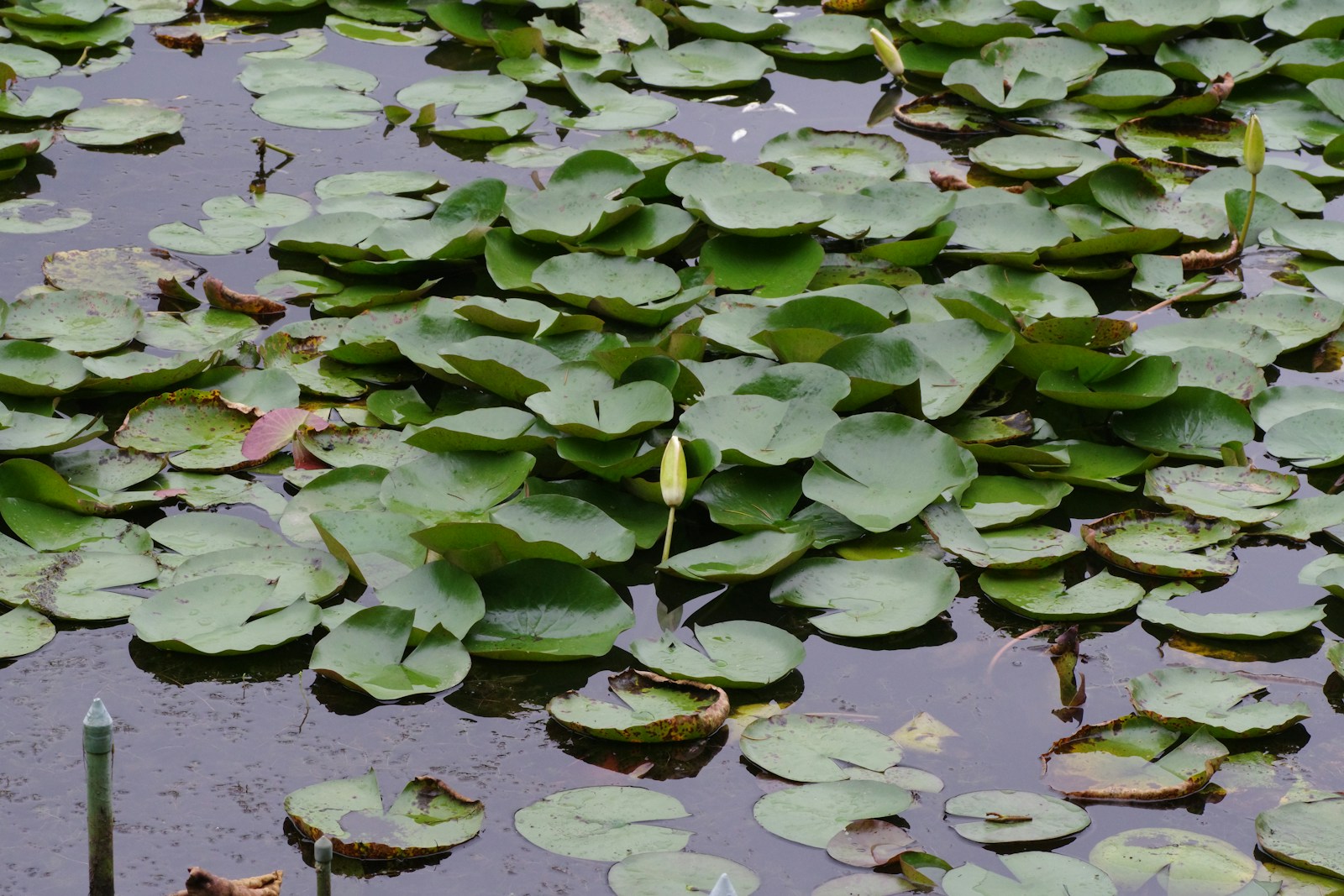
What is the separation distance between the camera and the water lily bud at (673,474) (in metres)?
1.87

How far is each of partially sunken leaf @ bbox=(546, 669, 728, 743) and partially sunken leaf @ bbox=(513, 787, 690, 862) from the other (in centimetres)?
9

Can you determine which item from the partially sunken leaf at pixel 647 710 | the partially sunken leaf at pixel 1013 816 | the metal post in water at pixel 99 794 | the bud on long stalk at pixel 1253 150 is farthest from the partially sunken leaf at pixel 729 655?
the bud on long stalk at pixel 1253 150

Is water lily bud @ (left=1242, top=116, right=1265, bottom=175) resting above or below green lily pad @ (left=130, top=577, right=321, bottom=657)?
above

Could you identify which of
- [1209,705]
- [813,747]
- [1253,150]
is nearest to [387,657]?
[813,747]

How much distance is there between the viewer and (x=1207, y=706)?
1.74 m

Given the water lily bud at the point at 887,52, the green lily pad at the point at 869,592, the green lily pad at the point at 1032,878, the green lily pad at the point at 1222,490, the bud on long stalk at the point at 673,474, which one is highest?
the water lily bud at the point at 887,52

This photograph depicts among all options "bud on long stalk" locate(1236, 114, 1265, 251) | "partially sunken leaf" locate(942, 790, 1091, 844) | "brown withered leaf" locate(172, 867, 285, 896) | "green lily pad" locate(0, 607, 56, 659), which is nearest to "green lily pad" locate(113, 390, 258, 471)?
"green lily pad" locate(0, 607, 56, 659)

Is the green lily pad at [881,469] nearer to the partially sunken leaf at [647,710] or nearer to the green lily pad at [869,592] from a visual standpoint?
the green lily pad at [869,592]

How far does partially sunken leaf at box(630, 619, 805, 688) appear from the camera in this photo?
177cm

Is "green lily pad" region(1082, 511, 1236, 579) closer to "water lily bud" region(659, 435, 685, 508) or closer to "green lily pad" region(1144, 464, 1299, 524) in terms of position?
"green lily pad" region(1144, 464, 1299, 524)

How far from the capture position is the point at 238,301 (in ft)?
8.44

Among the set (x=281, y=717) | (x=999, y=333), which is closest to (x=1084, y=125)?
(x=999, y=333)

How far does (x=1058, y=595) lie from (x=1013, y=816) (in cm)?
49

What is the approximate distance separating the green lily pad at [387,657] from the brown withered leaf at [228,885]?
0.31 m
